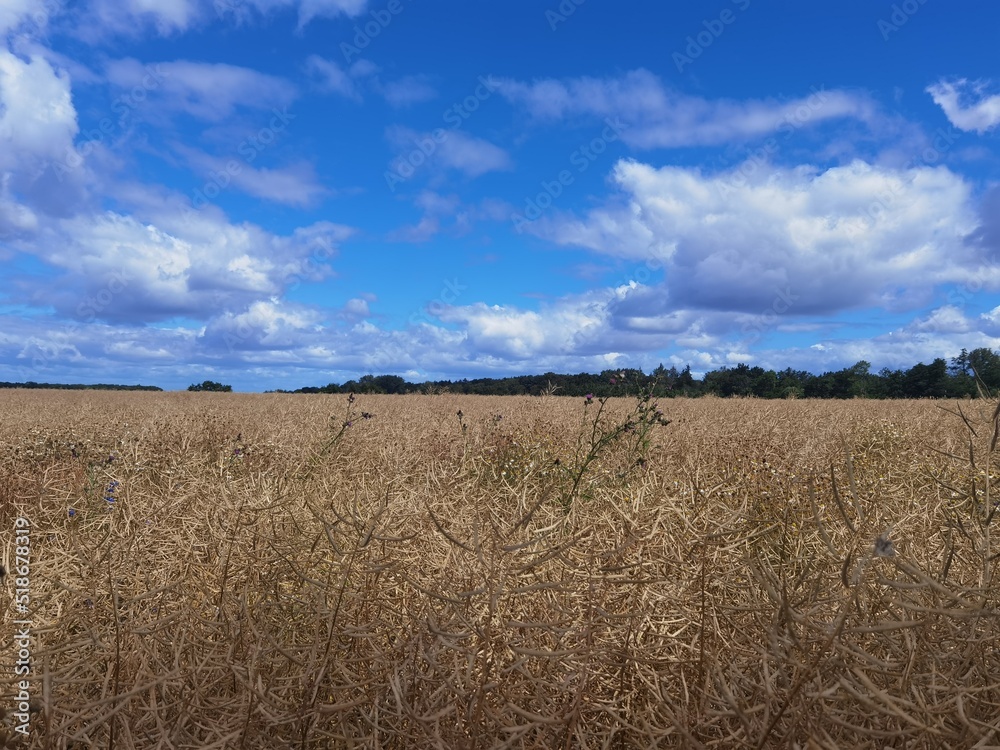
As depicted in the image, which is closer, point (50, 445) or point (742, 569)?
point (742, 569)

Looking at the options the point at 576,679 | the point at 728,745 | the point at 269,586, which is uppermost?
the point at 269,586

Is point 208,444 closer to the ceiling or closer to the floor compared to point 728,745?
closer to the ceiling

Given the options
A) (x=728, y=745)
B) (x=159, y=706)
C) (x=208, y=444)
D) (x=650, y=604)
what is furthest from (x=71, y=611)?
(x=208, y=444)

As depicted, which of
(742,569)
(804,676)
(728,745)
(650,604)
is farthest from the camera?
(742,569)

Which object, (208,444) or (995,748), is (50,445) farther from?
(995,748)

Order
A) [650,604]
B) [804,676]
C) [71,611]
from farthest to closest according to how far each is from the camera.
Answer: [71,611] < [650,604] < [804,676]

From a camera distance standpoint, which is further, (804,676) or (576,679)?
(576,679)

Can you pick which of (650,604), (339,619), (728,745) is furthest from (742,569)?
(339,619)

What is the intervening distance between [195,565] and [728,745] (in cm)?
137

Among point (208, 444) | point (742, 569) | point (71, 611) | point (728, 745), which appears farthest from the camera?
point (208, 444)

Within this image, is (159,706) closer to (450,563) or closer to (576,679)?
(450,563)

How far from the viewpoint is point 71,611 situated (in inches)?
59.6

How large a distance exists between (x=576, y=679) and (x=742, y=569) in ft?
2.00

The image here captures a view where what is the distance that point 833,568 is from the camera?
164 centimetres
